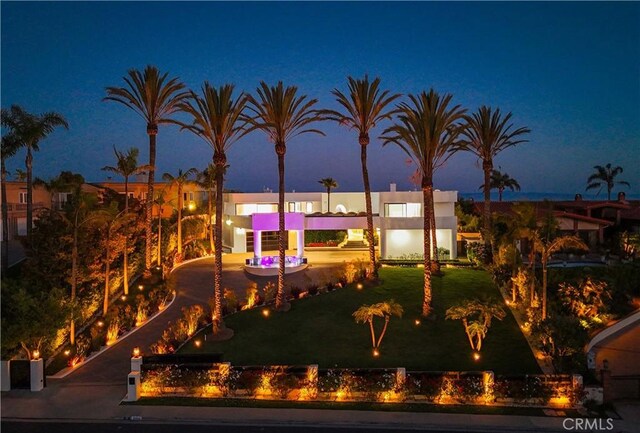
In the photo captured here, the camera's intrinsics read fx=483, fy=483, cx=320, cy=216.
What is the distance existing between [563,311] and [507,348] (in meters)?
4.82

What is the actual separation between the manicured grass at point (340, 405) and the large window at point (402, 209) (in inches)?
947

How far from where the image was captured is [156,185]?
2320 inches

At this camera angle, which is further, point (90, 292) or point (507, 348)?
point (90, 292)

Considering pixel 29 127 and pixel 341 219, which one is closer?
pixel 29 127

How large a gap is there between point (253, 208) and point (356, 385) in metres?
30.9

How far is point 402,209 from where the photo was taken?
39.0 metres

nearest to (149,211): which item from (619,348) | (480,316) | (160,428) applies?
(160,428)

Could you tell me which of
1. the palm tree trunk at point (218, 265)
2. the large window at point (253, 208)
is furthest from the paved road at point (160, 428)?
the large window at point (253, 208)

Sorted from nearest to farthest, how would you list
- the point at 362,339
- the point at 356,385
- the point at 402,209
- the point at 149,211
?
the point at 356,385 → the point at 362,339 → the point at 149,211 → the point at 402,209

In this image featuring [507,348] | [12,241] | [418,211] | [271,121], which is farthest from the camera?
[418,211]

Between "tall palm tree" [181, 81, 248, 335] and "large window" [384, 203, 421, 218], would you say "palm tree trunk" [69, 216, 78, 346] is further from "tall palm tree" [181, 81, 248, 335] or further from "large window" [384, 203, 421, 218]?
"large window" [384, 203, 421, 218]

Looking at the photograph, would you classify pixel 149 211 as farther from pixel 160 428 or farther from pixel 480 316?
pixel 480 316

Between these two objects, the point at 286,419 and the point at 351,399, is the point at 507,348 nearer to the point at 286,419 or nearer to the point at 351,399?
the point at 351,399

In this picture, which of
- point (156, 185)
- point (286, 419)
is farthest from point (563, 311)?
point (156, 185)
